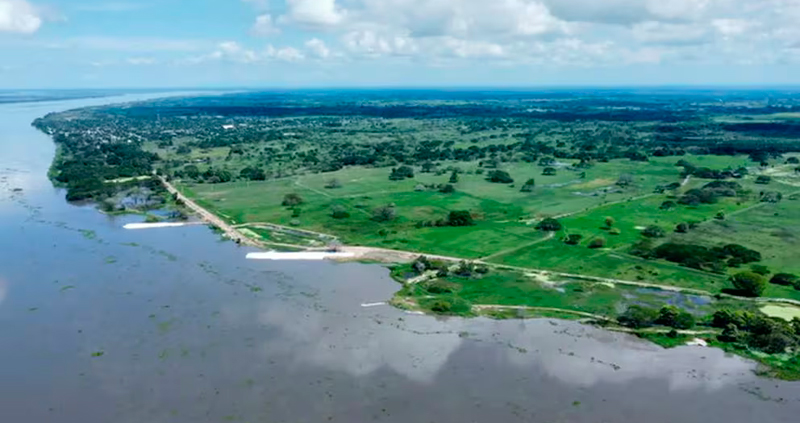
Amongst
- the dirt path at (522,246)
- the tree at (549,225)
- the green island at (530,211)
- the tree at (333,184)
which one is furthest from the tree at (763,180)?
the tree at (333,184)

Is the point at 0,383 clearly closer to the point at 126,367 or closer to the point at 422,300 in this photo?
the point at 126,367

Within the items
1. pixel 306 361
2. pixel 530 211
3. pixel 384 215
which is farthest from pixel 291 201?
pixel 306 361


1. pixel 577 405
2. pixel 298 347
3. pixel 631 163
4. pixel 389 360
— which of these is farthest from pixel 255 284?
pixel 631 163

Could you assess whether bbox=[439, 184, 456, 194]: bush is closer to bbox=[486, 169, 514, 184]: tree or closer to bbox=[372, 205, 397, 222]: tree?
bbox=[486, 169, 514, 184]: tree

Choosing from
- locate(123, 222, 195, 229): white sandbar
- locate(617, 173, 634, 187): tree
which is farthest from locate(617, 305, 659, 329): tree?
locate(617, 173, 634, 187): tree

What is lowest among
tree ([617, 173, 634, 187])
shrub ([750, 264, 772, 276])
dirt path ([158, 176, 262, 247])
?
dirt path ([158, 176, 262, 247])

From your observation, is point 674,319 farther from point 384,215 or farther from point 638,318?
point 384,215
